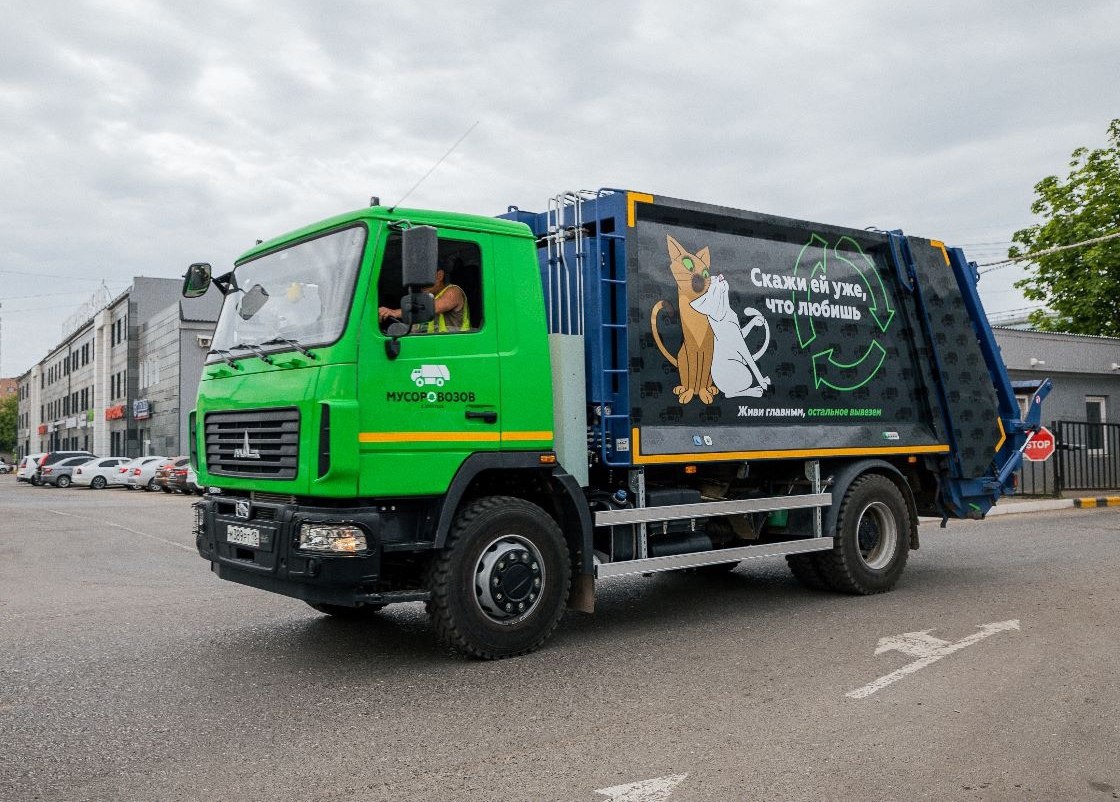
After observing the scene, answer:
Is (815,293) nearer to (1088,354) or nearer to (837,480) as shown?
(837,480)

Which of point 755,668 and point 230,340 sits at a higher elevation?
point 230,340

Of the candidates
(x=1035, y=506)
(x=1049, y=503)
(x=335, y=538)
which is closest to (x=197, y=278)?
(x=335, y=538)

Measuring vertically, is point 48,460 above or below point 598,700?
above

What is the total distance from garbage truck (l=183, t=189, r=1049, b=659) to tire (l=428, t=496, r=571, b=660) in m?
0.02

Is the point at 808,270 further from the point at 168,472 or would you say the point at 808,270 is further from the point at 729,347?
the point at 168,472

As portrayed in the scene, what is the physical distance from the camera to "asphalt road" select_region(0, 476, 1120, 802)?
4051mm

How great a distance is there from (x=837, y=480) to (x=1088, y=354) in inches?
776

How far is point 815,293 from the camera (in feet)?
27.1

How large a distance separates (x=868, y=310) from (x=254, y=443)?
5437 millimetres

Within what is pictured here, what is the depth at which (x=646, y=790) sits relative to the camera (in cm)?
390

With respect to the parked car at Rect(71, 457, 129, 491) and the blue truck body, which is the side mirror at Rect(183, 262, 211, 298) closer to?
the blue truck body

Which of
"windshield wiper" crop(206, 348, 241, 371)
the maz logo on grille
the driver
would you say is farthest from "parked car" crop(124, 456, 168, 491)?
the driver

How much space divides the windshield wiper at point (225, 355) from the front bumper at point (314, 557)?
93cm

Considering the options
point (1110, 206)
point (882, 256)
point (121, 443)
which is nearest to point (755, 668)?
point (882, 256)
